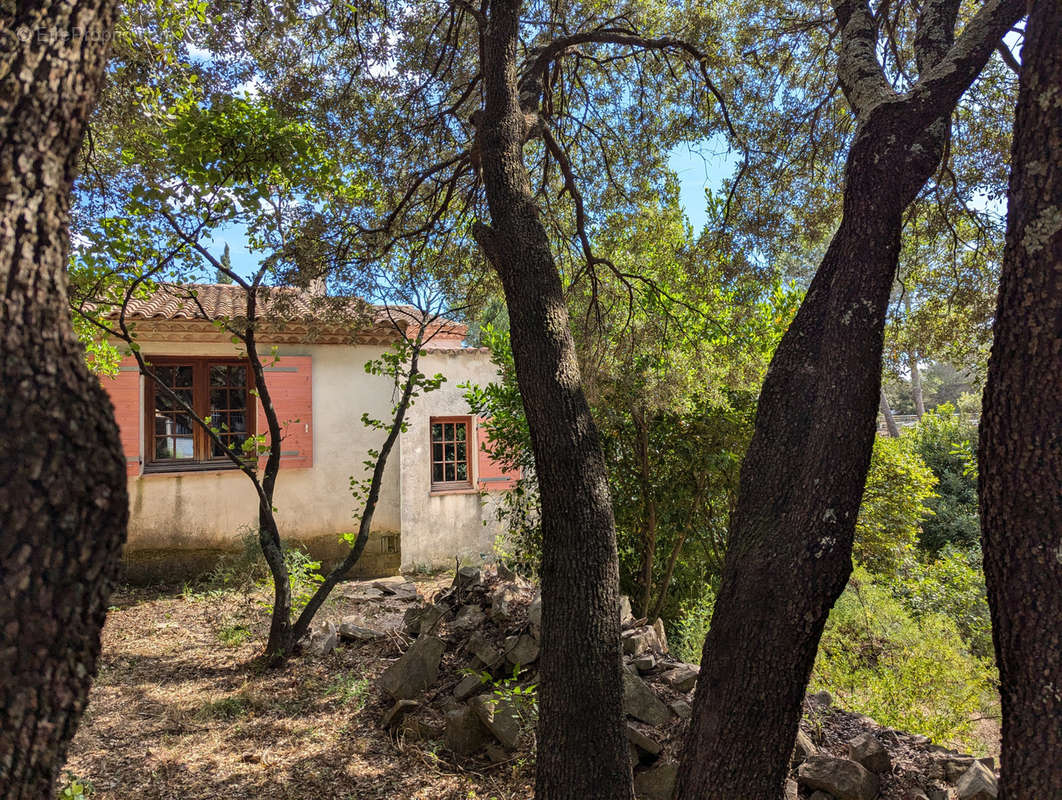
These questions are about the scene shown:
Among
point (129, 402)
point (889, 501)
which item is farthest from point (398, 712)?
point (129, 402)

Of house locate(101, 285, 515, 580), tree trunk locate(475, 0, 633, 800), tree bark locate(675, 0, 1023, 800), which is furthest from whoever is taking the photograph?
house locate(101, 285, 515, 580)

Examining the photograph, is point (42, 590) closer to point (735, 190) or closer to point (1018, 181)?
point (1018, 181)

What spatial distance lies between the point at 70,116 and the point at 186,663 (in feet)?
16.7

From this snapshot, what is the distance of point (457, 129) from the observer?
18.2ft

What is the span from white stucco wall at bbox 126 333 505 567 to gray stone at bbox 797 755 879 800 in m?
6.30

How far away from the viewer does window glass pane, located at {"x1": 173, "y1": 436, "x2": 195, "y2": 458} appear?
768 centimetres

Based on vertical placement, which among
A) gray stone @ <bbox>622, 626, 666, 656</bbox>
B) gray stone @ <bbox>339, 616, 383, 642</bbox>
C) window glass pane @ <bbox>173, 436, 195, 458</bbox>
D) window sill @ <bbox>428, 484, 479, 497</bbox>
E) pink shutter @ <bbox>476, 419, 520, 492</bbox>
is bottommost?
gray stone @ <bbox>339, 616, 383, 642</bbox>

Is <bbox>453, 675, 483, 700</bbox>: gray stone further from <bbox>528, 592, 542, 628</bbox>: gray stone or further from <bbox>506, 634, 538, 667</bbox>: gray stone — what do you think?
<bbox>528, 592, 542, 628</bbox>: gray stone

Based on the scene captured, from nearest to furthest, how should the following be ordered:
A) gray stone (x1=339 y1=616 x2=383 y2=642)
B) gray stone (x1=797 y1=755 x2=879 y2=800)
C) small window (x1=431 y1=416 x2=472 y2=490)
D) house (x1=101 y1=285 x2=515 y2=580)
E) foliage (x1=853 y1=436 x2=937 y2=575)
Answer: gray stone (x1=797 y1=755 x2=879 y2=800) → gray stone (x1=339 y1=616 x2=383 y2=642) → foliage (x1=853 y1=436 x2=937 y2=575) → house (x1=101 y1=285 x2=515 y2=580) → small window (x1=431 y1=416 x2=472 y2=490)

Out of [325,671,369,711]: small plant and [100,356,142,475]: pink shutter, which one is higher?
[100,356,142,475]: pink shutter

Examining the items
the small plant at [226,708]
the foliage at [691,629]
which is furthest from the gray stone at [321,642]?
the foliage at [691,629]

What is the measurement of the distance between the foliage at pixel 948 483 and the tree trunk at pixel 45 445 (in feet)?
32.4

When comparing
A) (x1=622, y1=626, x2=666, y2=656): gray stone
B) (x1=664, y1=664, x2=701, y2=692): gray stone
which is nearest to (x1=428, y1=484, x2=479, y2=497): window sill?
(x1=622, y1=626, x2=666, y2=656): gray stone

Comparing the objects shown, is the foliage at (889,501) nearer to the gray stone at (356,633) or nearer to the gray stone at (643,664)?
the gray stone at (643,664)
